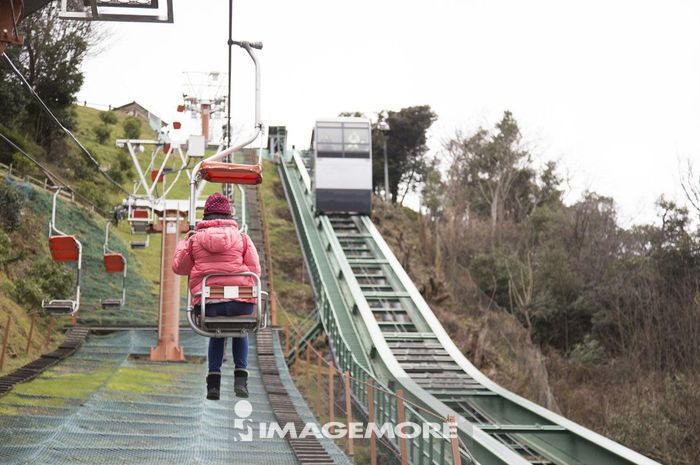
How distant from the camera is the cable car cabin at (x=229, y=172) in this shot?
5.73 m

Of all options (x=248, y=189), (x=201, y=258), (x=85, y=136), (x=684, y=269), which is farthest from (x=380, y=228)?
(x=201, y=258)

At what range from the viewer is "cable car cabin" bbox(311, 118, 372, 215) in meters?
27.4

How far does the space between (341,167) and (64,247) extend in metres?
15.1

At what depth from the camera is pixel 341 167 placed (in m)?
27.4

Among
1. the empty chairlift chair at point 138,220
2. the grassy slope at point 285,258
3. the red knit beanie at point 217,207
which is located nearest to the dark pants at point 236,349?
the red knit beanie at point 217,207

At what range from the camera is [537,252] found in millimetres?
36312

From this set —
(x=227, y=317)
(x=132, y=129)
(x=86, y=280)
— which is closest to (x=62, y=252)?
(x=227, y=317)

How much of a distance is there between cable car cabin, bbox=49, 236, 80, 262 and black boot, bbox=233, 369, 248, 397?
26.4ft

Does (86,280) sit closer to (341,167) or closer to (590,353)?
(341,167)

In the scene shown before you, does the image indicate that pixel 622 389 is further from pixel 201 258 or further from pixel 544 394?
pixel 201 258

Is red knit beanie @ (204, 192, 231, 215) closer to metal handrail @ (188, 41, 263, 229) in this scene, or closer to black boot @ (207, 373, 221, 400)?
metal handrail @ (188, 41, 263, 229)

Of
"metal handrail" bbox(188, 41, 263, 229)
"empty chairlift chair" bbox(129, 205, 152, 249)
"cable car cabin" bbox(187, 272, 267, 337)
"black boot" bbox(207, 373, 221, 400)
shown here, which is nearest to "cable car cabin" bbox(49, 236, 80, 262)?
"empty chairlift chair" bbox(129, 205, 152, 249)

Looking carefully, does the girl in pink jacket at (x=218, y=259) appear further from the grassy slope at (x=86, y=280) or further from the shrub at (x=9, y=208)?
the shrub at (x=9, y=208)

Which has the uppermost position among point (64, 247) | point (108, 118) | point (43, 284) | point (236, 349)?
point (108, 118)
